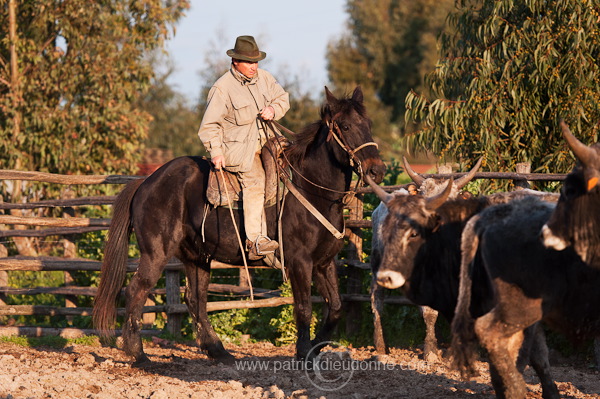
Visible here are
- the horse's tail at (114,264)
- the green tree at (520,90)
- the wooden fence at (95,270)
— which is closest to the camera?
the horse's tail at (114,264)

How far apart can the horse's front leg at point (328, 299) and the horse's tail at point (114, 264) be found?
7.13 feet

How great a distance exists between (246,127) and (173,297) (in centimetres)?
304

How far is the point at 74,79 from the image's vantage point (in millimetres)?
16625

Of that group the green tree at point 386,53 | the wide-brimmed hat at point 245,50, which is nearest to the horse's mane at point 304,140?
the wide-brimmed hat at point 245,50

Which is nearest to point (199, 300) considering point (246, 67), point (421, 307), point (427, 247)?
point (421, 307)

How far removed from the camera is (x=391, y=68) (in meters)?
46.2

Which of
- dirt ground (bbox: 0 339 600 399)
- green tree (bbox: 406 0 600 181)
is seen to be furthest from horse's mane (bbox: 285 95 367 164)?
green tree (bbox: 406 0 600 181)

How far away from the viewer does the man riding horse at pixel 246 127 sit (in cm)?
Result: 785

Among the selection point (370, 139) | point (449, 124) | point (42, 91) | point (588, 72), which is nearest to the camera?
point (370, 139)

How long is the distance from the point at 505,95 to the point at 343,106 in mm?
2975

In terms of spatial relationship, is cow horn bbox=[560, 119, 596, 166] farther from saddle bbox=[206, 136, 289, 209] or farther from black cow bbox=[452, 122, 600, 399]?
saddle bbox=[206, 136, 289, 209]

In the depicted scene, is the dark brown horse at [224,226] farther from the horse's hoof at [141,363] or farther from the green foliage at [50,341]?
the green foliage at [50,341]

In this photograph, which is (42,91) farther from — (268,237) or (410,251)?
(410,251)

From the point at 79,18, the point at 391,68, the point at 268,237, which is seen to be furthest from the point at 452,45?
the point at 391,68
